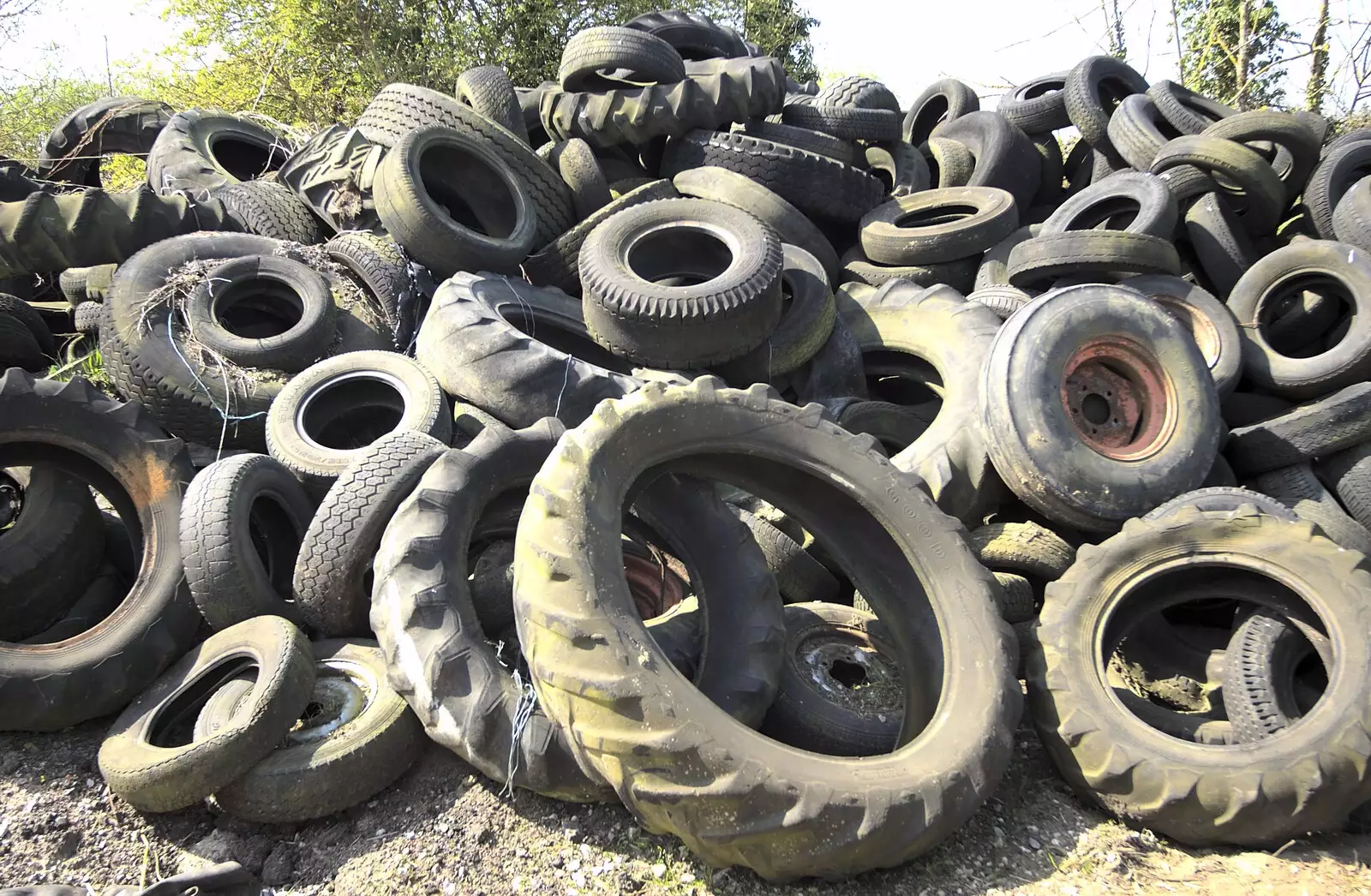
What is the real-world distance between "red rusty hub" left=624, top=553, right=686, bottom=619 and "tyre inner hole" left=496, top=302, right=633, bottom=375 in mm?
1557

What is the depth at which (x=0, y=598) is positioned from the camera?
11.2ft

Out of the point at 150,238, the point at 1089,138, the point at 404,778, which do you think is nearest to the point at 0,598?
the point at 404,778

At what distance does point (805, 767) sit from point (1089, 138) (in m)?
6.96

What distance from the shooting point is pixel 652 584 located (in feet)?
12.7

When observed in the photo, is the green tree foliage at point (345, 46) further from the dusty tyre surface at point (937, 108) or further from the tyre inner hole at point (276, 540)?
the tyre inner hole at point (276, 540)

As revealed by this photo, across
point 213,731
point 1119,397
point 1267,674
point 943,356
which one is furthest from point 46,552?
point 1119,397

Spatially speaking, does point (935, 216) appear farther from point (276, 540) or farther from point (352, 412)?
point (276, 540)

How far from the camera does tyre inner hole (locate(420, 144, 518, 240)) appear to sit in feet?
18.4

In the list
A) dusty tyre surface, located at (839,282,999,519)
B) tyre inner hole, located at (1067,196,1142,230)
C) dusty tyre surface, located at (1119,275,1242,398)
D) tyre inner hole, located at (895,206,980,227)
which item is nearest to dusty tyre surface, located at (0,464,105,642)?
dusty tyre surface, located at (839,282,999,519)

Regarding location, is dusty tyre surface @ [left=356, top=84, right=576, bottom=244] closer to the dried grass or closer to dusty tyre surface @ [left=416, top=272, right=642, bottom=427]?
the dried grass

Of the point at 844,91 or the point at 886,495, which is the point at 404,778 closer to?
the point at 886,495

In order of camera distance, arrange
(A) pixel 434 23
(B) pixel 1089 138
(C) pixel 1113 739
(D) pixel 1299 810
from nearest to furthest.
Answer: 1. (D) pixel 1299 810
2. (C) pixel 1113 739
3. (B) pixel 1089 138
4. (A) pixel 434 23

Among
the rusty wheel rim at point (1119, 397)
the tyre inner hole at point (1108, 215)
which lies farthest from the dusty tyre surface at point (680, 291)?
the tyre inner hole at point (1108, 215)

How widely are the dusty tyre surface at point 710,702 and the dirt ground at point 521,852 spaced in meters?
0.30
